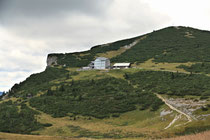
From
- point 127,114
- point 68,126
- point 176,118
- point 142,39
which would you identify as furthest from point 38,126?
point 142,39

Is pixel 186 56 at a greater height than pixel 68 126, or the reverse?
pixel 186 56

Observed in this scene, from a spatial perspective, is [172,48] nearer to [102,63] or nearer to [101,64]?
[102,63]

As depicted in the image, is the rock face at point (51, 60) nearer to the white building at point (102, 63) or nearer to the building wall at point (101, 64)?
the building wall at point (101, 64)

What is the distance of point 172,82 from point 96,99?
86.8 feet

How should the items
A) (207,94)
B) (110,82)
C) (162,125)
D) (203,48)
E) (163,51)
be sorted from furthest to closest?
(163,51)
(203,48)
(110,82)
(207,94)
(162,125)

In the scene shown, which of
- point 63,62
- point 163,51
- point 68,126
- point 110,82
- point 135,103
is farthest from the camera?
point 63,62

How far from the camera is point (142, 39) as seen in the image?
6821 inches

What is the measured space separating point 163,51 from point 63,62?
6680cm

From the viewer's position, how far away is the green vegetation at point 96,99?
57594mm

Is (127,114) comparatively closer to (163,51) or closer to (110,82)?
(110,82)

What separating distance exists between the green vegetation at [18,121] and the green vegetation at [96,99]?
6632mm

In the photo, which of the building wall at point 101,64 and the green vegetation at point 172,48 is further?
Answer: the building wall at point 101,64

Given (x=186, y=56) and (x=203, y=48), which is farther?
(x=203, y=48)

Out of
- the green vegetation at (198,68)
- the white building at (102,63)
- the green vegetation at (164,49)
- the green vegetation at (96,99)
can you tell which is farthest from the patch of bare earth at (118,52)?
the green vegetation at (96,99)
